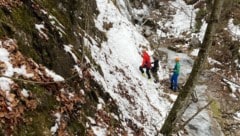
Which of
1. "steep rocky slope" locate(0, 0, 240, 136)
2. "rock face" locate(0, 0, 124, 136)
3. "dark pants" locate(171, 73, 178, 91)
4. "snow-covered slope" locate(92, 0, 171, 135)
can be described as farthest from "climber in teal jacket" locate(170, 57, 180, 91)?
"rock face" locate(0, 0, 124, 136)

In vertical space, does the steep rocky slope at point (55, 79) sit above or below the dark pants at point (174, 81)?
above

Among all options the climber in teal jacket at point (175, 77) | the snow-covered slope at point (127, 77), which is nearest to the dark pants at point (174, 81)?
the climber in teal jacket at point (175, 77)

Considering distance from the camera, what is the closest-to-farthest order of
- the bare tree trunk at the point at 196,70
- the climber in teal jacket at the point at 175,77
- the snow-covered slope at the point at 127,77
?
1. the bare tree trunk at the point at 196,70
2. the snow-covered slope at the point at 127,77
3. the climber in teal jacket at the point at 175,77

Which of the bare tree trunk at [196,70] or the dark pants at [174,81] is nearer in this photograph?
the bare tree trunk at [196,70]

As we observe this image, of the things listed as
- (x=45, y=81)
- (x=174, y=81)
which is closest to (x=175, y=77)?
(x=174, y=81)

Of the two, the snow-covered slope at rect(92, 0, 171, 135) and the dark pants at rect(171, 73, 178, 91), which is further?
the dark pants at rect(171, 73, 178, 91)

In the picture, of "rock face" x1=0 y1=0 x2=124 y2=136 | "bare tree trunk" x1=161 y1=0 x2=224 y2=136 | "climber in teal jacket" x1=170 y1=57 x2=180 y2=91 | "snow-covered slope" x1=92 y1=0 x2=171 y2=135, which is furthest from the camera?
A: "climber in teal jacket" x1=170 y1=57 x2=180 y2=91

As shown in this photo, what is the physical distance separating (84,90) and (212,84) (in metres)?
11.9

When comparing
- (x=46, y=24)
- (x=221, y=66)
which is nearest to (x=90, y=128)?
(x=46, y=24)

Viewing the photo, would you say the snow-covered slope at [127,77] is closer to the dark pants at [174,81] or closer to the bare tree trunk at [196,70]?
the dark pants at [174,81]

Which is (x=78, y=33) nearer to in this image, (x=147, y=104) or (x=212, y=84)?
(x=147, y=104)

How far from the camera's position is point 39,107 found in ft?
21.2

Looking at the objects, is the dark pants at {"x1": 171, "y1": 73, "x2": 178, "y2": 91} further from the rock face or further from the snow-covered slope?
the rock face

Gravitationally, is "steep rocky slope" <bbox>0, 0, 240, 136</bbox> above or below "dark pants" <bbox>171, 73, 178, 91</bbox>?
above
